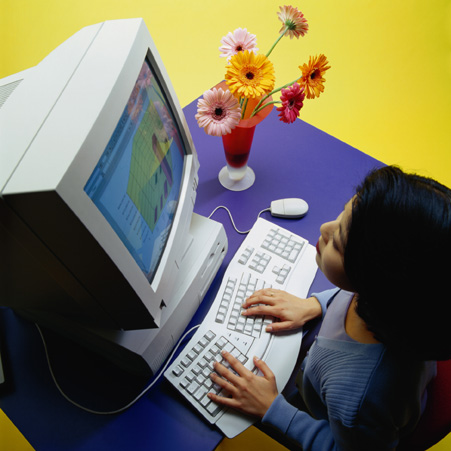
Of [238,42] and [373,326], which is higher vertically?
Result: [238,42]

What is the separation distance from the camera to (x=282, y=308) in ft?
2.72

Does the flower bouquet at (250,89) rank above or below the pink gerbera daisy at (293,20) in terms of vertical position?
below

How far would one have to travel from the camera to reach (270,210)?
1.04 metres

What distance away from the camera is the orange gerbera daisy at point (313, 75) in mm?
806

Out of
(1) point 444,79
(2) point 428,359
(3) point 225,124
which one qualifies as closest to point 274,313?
(2) point 428,359

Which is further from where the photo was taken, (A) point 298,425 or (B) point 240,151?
(B) point 240,151

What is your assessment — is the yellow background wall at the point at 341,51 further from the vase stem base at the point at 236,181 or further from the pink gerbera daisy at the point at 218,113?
the pink gerbera daisy at the point at 218,113

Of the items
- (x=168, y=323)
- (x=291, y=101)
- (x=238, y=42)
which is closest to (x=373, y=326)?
(x=168, y=323)

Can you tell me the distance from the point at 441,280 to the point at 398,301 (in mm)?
68

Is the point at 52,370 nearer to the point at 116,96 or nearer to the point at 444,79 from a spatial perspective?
the point at 116,96

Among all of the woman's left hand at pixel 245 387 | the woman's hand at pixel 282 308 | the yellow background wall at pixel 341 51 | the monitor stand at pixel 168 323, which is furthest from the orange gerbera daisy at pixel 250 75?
the yellow background wall at pixel 341 51

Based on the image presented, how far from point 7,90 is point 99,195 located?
10.7 inches

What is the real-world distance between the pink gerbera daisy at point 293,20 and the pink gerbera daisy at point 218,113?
246 millimetres

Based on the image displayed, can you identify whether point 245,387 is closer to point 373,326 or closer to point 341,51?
point 373,326
